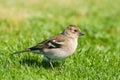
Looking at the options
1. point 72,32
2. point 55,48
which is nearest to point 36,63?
point 55,48

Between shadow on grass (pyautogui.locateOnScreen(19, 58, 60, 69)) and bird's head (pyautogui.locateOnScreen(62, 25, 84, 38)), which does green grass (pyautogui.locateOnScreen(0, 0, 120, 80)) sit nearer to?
shadow on grass (pyautogui.locateOnScreen(19, 58, 60, 69))

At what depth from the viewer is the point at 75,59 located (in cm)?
944

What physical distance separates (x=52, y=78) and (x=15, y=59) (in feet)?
4.23

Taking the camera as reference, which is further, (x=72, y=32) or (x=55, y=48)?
(x=72, y=32)

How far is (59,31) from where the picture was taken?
1280cm

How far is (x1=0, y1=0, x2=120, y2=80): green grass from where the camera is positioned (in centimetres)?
841

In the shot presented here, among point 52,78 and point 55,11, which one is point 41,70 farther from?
point 55,11

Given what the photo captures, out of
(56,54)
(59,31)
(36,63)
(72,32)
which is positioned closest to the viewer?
(56,54)

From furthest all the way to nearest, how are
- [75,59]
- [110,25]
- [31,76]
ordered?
[110,25], [75,59], [31,76]

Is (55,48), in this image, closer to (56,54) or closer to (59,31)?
(56,54)

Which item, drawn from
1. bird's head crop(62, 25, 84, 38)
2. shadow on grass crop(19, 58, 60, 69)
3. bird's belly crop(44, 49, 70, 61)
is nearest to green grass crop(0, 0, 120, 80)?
shadow on grass crop(19, 58, 60, 69)

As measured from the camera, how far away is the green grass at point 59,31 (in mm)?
8414

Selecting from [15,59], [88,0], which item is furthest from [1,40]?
[88,0]

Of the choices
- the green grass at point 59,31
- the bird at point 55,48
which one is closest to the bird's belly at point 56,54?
the bird at point 55,48
